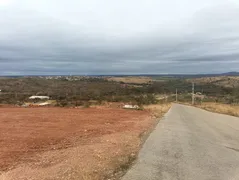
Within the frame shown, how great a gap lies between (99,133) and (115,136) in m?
1.23

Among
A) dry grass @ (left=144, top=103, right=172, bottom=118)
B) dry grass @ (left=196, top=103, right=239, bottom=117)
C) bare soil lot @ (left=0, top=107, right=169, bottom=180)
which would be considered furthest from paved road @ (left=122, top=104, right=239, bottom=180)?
dry grass @ (left=196, top=103, right=239, bottom=117)

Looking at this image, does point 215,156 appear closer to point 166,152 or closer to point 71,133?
point 166,152

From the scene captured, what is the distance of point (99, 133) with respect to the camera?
14367mm

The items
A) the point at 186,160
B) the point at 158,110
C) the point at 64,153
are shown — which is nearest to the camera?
the point at 186,160

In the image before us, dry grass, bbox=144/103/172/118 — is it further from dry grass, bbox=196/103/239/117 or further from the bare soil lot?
the bare soil lot

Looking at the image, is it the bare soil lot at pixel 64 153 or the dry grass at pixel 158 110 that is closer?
the bare soil lot at pixel 64 153

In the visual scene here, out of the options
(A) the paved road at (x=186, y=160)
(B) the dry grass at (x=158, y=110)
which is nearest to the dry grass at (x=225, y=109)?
(B) the dry grass at (x=158, y=110)

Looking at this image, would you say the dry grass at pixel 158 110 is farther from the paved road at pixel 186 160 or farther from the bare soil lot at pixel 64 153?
the paved road at pixel 186 160

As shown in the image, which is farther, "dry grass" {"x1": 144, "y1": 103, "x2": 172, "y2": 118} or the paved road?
"dry grass" {"x1": 144, "y1": 103, "x2": 172, "y2": 118}

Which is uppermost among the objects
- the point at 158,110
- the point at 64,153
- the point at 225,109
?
the point at 64,153

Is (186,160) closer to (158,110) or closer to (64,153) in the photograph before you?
(64,153)

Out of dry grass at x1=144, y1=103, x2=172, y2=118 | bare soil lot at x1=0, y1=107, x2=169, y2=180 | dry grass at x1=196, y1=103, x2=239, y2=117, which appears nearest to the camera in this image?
bare soil lot at x1=0, y1=107, x2=169, y2=180

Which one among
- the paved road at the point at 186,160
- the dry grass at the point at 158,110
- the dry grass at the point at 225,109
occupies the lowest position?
the dry grass at the point at 225,109

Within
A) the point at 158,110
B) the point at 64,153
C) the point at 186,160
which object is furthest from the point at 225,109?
the point at 64,153
